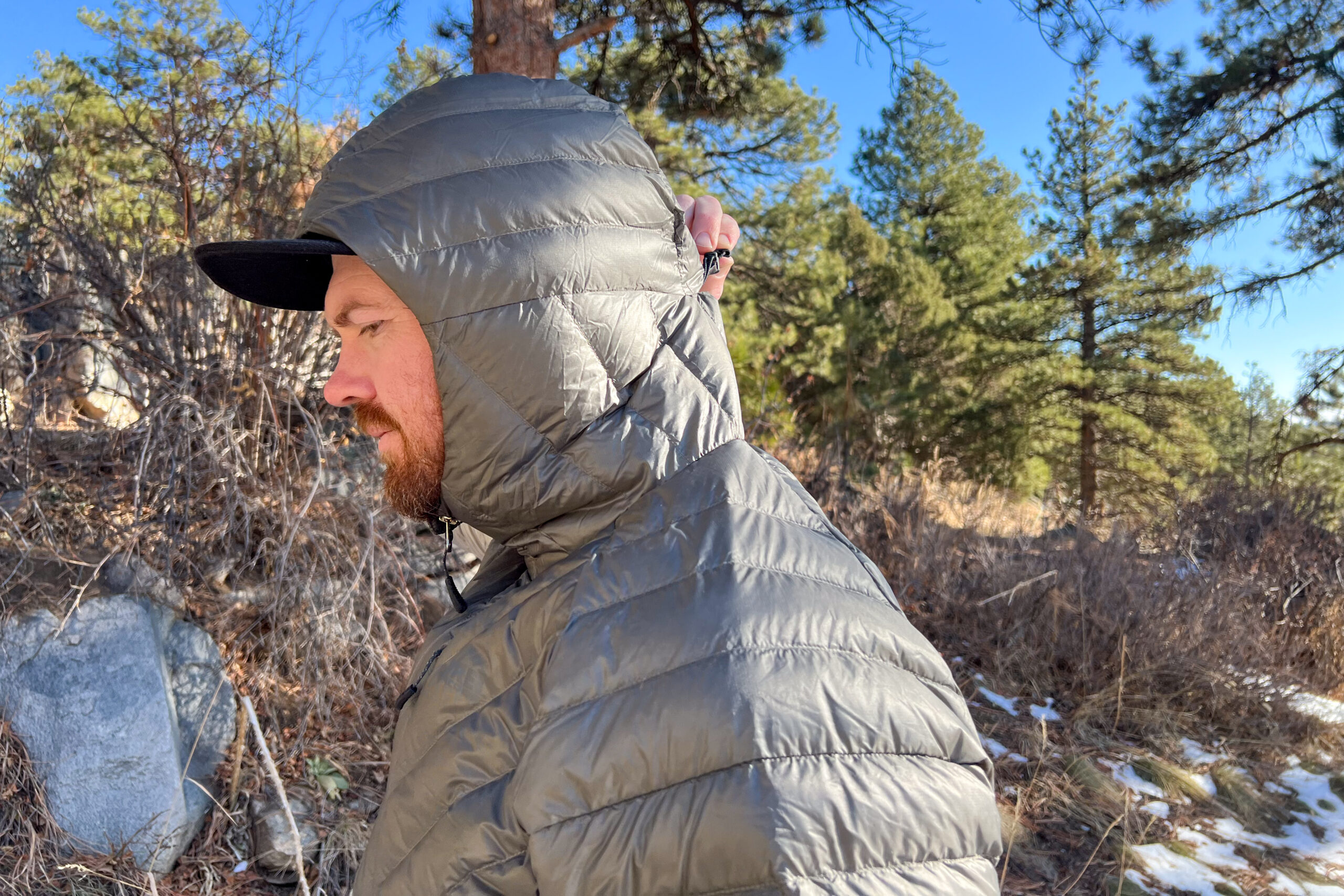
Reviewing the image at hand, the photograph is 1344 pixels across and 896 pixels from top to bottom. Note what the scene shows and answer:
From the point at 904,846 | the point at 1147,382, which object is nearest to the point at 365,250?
Answer: the point at 904,846

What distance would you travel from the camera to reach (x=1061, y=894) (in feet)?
11.0

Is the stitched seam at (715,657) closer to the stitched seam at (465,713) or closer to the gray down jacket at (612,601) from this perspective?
the gray down jacket at (612,601)

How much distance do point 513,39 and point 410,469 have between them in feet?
11.9

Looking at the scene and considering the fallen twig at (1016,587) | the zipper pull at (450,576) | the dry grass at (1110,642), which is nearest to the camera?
the zipper pull at (450,576)

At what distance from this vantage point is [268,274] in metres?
Result: 1.60

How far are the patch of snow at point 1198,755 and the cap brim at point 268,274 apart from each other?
4.80 m

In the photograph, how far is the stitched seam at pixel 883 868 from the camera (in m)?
0.75

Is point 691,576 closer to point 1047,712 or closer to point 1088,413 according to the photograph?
point 1047,712

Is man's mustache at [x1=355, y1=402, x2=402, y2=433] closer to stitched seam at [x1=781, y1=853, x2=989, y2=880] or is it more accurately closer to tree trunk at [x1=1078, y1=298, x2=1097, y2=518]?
stitched seam at [x1=781, y1=853, x2=989, y2=880]

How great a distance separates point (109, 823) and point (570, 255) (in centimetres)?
329

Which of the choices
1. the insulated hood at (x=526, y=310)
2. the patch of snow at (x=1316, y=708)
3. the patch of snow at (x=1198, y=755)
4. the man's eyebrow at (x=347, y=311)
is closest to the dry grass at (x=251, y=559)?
the man's eyebrow at (x=347, y=311)

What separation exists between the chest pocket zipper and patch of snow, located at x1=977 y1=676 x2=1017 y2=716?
4.21 metres

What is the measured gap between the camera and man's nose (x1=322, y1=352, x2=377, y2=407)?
1.25 m

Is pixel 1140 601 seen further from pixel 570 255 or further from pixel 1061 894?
pixel 570 255
